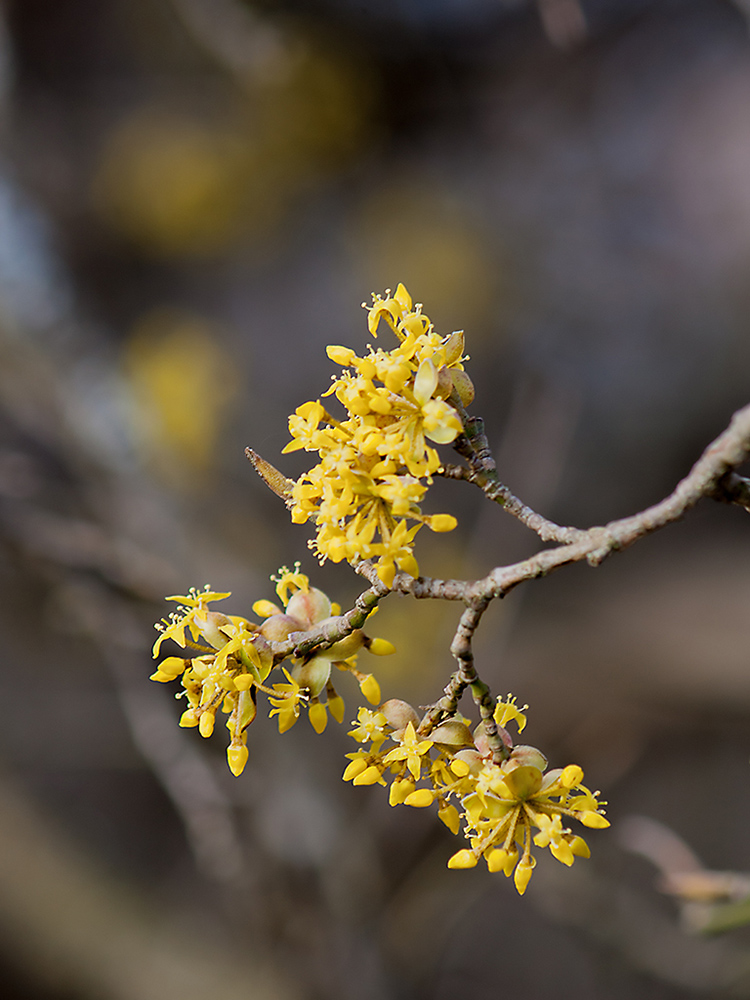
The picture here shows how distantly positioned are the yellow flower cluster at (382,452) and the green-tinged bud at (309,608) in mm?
105

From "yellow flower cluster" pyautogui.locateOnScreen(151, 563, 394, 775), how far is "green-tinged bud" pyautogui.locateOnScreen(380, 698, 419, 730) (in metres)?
0.03

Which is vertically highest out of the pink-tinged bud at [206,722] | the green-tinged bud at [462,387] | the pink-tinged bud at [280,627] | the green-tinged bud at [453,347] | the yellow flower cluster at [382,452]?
the green-tinged bud at [453,347]

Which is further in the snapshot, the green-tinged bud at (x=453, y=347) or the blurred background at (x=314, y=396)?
the blurred background at (x=314, y=396)

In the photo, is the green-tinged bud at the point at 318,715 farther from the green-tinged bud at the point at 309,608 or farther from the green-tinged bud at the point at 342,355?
the green-tinged bud at the point at 342,355

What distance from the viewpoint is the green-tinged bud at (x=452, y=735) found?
0.69m

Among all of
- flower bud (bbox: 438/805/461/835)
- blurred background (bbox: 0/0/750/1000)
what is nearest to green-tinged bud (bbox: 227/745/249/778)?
flower bud (bbox: 438/805/461/835)

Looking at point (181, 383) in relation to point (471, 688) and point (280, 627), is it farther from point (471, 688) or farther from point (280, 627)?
point (471, 688)

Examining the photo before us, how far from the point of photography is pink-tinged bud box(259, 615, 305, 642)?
28.6 inches

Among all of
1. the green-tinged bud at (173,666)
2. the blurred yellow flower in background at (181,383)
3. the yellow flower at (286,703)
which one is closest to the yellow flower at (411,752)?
the yellow flower at (286,703)

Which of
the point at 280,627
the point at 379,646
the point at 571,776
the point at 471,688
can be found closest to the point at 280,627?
the point at 280,627

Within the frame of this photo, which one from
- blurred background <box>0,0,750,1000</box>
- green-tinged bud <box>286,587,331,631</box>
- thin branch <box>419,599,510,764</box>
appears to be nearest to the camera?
thin branch <box>419,599,510,764</box>

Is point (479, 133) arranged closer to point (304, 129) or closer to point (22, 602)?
point (304, 129)

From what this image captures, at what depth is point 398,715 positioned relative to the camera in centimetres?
73

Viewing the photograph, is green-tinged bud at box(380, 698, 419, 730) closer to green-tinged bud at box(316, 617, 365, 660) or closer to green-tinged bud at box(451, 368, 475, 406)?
green-tinged bud at box(316, 617, 365, 660)
